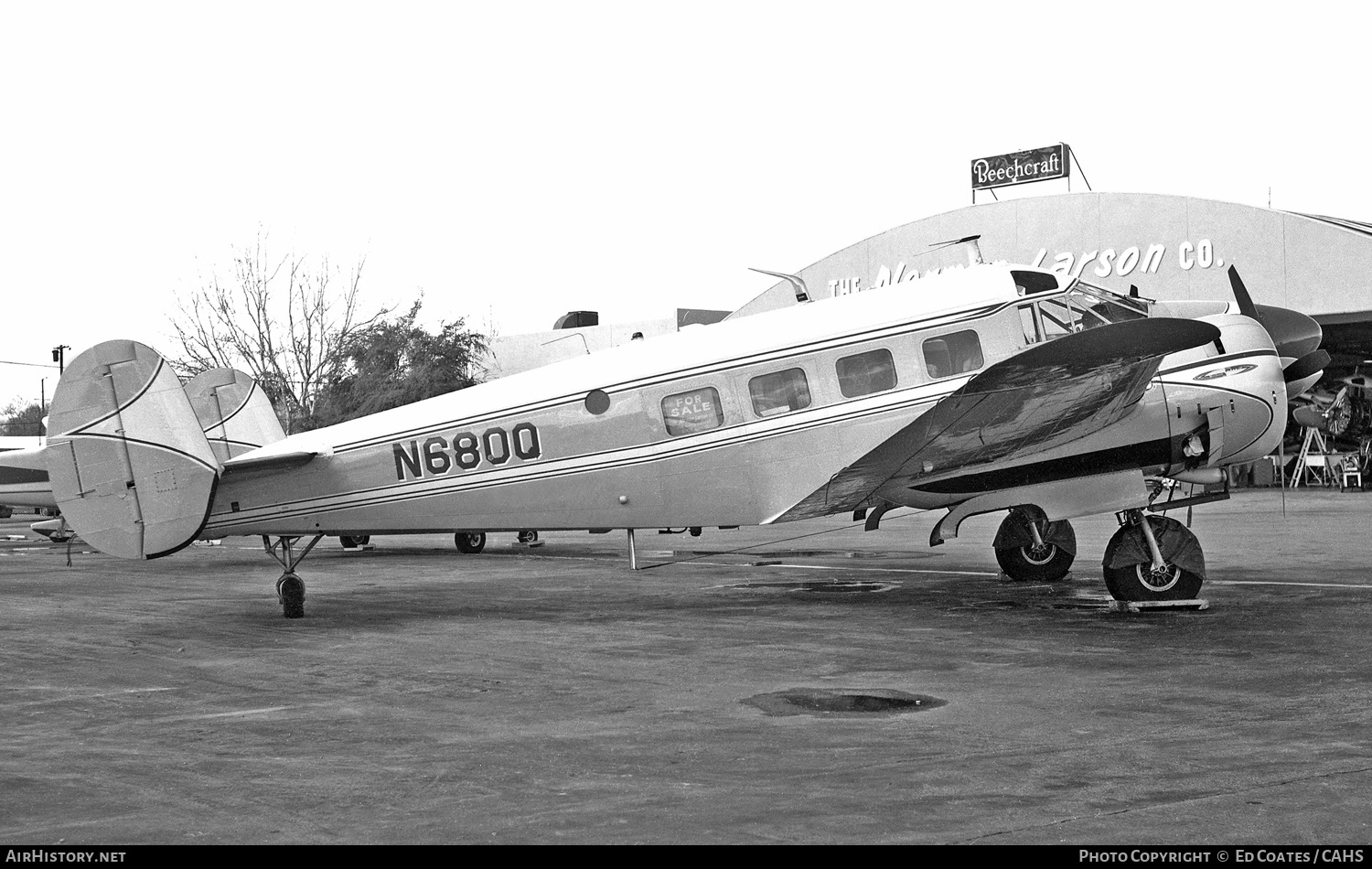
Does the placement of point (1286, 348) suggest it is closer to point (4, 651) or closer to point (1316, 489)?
point (4, 651)

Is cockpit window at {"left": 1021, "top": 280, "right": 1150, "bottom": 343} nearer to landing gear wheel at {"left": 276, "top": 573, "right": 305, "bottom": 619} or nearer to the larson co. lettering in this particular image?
the larson co. lettering

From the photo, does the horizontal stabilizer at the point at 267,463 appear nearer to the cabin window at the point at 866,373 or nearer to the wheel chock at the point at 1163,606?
the cabin window at the point at 866,373

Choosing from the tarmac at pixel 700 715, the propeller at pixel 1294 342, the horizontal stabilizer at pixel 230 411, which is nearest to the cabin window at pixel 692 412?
the tarmac at pixel 700 715

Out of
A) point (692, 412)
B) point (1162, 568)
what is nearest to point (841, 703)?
point (692, 412)

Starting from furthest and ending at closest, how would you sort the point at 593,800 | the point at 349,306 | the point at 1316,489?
1. the point at 349,306
2. the point at 1316,489
3. the point at 593,800

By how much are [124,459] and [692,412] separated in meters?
5.95

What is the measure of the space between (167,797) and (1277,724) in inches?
250

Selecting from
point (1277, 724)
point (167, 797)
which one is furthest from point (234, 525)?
point (1277, 724)

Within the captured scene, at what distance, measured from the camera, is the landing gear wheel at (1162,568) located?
13.2 meters

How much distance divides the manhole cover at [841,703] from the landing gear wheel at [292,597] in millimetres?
7224

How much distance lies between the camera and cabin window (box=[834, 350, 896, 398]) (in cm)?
1317

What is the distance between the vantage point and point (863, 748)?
23.6 feet

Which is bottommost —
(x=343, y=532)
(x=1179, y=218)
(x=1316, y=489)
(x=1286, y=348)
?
(x=1316, y=489)

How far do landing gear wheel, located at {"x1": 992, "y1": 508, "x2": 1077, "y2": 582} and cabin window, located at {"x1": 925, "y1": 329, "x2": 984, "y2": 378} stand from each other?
446 cm
